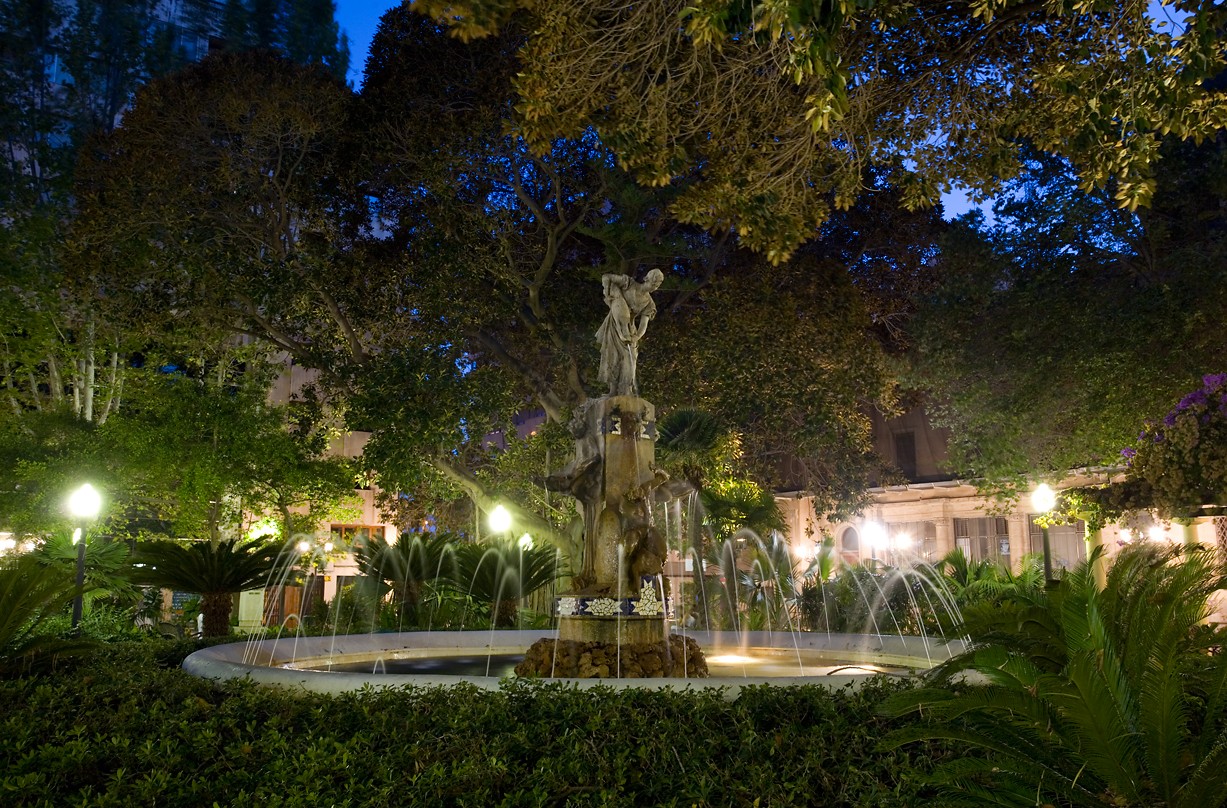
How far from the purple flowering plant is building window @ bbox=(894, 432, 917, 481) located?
22.4m

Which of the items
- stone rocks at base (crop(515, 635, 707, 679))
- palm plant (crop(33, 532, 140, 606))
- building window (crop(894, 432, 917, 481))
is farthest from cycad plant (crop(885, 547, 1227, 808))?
building window (crop(894, 432, 917, 481))

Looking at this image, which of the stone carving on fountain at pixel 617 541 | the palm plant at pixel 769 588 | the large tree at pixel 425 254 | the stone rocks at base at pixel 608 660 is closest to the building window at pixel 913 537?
the palm plant at pixel 769 588

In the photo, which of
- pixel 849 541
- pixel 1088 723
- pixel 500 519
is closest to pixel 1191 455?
pixel 1088 723

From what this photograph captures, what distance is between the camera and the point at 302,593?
2234 cm

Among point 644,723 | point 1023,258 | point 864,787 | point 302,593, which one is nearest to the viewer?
point 864,787

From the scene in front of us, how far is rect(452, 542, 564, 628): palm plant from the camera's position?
16906mm

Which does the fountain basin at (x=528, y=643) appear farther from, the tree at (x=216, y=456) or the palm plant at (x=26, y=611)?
the tree at (x=216, y=456)

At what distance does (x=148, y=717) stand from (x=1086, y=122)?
25.8 ft

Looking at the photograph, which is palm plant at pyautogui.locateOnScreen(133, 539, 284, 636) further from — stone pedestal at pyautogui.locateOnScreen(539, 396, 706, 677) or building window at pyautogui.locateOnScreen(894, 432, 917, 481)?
building window at pyautogui.locateOnScreen(894, 432, 917, 481)

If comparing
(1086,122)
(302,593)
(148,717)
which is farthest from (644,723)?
(302,593)

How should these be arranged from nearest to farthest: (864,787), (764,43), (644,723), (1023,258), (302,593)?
1. (864,787)
2. (644,723)
3. (764,43)
4. (1023,258)
5. (302,593)

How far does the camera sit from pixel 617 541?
9844 mm

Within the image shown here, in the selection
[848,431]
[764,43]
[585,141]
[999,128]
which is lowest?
[848,431]

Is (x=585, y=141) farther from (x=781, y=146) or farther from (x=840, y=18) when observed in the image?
(x=840, y=18)
